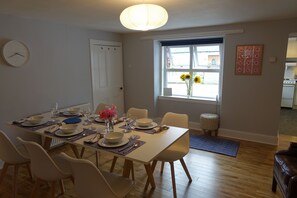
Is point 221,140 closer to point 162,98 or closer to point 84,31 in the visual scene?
point 162,98

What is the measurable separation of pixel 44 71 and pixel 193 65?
3.01 metres

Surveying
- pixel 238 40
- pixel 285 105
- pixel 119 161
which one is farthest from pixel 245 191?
pixel 285 105

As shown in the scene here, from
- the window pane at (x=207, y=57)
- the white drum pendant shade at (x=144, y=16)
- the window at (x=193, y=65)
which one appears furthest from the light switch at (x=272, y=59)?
the white drum pendant shade at (x=144, y=16)

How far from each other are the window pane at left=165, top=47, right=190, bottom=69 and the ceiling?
1445 mm

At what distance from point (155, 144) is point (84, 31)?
297cm

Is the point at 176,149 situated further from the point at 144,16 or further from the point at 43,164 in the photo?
the point at 144,16

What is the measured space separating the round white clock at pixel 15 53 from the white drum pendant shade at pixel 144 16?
1.97 metres

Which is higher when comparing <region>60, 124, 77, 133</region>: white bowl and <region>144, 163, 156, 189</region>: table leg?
<region>60, 124, 77, 133</region>: white bowl

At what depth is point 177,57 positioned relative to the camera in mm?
4793

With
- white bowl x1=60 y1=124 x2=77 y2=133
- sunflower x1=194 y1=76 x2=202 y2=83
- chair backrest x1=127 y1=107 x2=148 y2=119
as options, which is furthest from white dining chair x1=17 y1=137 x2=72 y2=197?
sunflower x1=194 y1=76 x2=202 y2=83

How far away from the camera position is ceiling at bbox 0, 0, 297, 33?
230 centimetres

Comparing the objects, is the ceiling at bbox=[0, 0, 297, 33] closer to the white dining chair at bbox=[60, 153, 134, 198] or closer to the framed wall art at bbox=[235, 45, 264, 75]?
the framed wall art at bbox=[235, 45, 264, 75]

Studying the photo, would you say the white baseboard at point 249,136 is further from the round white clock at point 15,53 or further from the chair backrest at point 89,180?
the round white clock at point 15,53

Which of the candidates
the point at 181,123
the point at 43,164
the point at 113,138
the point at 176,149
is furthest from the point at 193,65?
the point at 43,164
